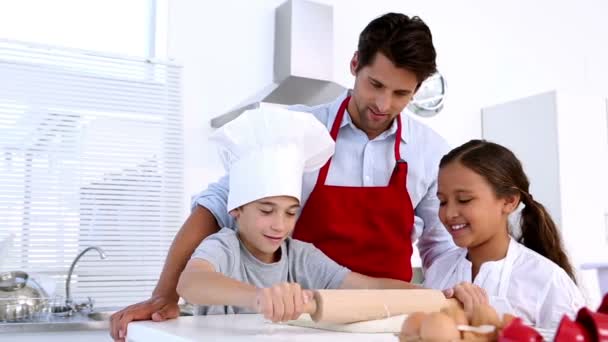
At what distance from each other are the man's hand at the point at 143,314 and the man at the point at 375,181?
107 mm

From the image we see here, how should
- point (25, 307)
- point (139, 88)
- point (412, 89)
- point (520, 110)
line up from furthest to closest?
point (520, 110) < point (139, 88) < point (25, 307) < point (412, 89)

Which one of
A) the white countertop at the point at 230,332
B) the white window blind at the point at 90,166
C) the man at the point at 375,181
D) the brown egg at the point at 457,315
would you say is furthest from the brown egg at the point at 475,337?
the white window blind at the point at 90,166

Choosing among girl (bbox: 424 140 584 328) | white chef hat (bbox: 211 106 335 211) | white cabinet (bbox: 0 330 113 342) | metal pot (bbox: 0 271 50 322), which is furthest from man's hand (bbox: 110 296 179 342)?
metal pot (bbox: 0 271 50 322)

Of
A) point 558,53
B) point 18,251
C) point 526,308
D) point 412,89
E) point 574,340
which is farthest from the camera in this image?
point 558,53

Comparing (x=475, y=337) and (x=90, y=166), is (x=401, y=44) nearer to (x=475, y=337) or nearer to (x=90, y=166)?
(x=475, y=337)

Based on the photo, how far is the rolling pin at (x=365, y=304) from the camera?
0.74 metres

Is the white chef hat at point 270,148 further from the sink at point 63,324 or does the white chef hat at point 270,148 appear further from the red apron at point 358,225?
the sink at point 63,324

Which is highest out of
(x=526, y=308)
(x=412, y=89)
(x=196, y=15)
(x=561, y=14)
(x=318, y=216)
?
(x=561, y=14)

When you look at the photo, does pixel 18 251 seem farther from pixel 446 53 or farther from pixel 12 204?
pixel 446 53

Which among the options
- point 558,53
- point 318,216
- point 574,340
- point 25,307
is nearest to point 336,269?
point 318,216

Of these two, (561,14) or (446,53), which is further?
(561,14)

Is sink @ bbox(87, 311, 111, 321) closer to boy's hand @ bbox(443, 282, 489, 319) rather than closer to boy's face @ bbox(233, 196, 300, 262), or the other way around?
boy's face @ bbox(233, 196, 300, 262)

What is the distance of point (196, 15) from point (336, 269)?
192 centimetres

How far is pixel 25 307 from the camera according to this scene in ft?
7.41
